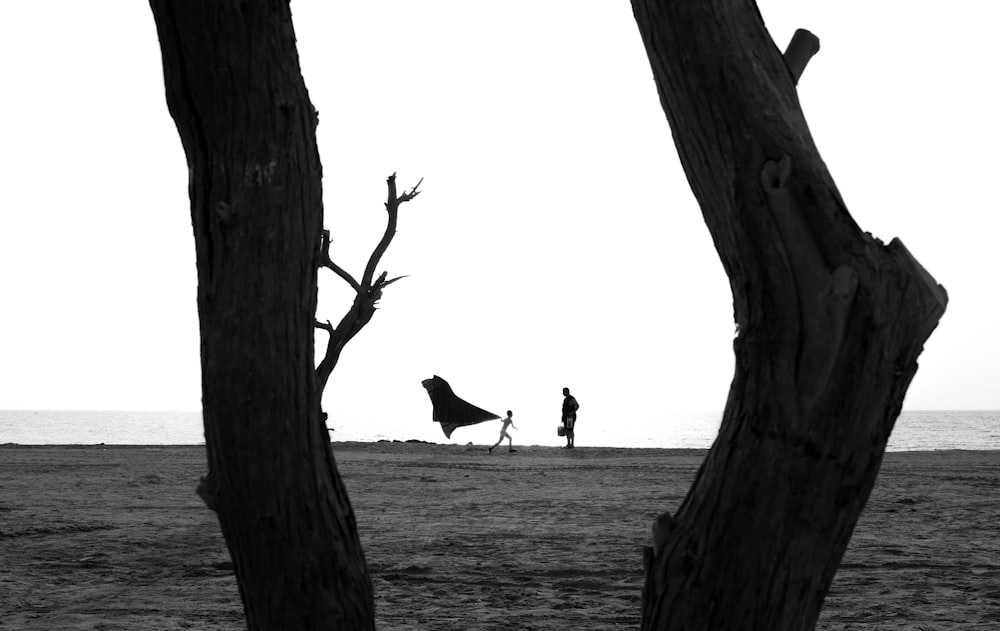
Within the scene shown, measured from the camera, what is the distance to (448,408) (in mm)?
23281

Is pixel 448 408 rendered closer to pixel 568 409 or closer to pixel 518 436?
pixel 568 409

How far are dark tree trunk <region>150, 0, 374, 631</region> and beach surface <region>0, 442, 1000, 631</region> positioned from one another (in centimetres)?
340

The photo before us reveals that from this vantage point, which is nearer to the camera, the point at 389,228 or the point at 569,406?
the point at 389,228

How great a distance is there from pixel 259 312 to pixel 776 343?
1298 millimetres

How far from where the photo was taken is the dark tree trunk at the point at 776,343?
7.88ft

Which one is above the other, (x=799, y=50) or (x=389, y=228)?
(x=389, y=228)

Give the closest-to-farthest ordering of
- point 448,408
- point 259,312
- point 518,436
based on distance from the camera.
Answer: point 259,312
point 448,408
point 518,436

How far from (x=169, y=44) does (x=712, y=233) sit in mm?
1511

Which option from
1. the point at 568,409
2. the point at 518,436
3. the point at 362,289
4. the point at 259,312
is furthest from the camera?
the point at 518,436

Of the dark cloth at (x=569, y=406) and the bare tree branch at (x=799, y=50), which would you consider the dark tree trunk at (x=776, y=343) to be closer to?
the bare tree branch at (x=799, y=50)

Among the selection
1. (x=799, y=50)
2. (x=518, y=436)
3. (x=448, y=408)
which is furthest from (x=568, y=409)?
(x=518, y=436)

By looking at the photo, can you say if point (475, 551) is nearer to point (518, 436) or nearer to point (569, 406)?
point (569, 406)

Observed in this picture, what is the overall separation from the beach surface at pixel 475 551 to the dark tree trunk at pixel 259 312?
3395mm

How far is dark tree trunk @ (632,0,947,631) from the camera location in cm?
240
